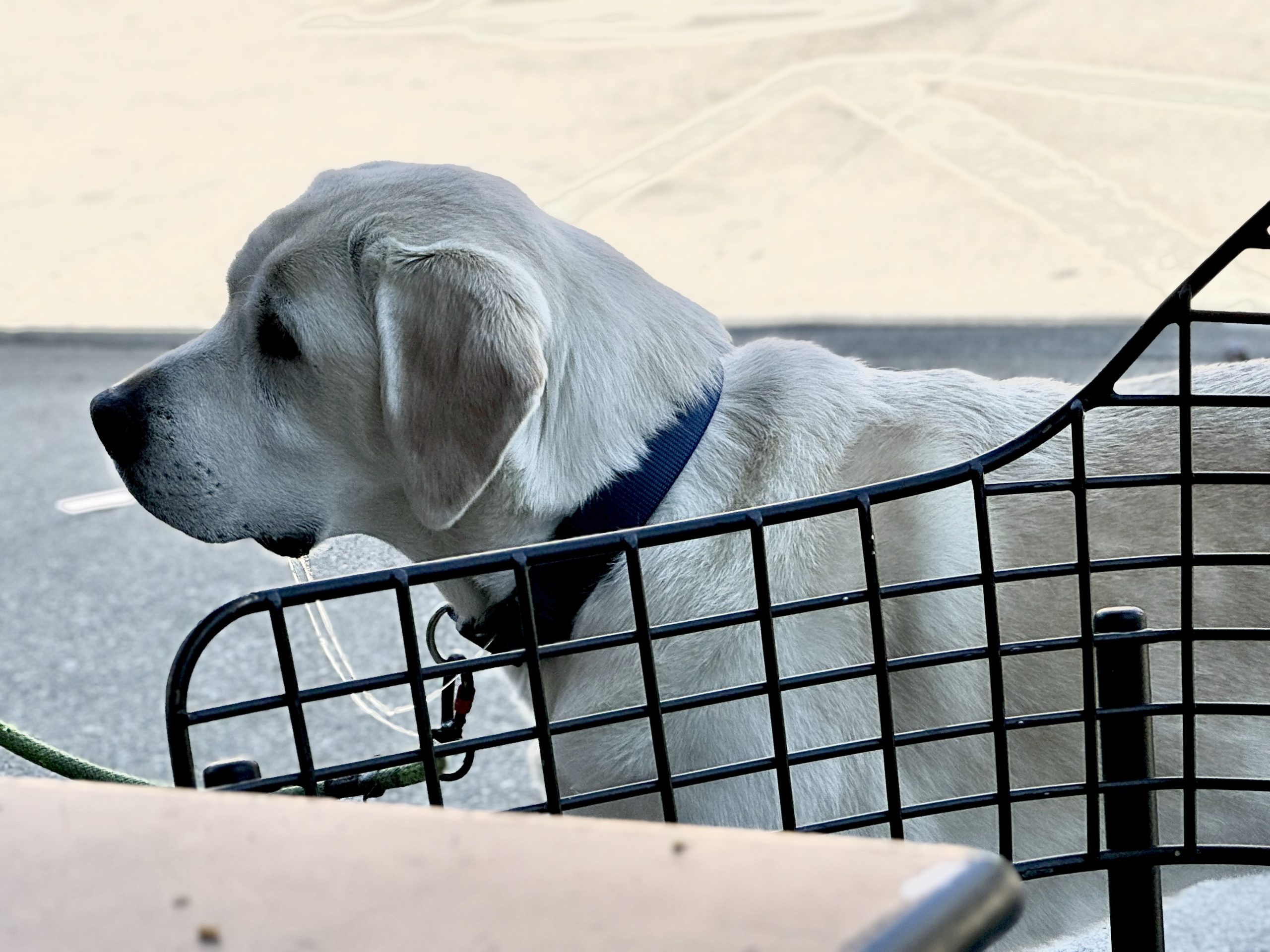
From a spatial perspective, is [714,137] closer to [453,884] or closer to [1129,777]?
[1129,777]

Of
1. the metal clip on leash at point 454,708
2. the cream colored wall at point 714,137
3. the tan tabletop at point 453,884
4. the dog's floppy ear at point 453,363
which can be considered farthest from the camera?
the cream colored wall at point 714,137

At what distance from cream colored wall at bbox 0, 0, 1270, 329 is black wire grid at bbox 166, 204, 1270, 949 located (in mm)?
3958

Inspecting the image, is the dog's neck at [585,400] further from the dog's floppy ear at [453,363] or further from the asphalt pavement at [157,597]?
the asphalt pavement at [157,597]

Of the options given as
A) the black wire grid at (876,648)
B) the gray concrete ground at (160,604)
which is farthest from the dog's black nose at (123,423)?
the black wire grid at (876,648)

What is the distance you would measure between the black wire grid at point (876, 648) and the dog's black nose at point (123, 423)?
55 cm

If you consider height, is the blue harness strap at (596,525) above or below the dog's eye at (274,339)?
below

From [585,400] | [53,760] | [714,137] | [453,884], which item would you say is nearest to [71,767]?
[53,760]

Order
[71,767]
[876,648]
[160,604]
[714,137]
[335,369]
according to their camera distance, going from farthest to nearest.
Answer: [714,137], [160,604], [335,369], [71,767], [876,648]

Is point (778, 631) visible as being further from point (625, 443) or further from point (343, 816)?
point (343, 816)

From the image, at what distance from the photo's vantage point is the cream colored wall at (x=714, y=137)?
17.5 ft

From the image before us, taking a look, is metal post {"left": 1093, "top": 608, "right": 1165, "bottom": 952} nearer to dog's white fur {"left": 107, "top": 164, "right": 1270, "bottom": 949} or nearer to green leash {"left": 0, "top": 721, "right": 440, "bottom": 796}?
dog's white fur {"left": 107, "top": 164, "right": 1270, "bottom": 949}

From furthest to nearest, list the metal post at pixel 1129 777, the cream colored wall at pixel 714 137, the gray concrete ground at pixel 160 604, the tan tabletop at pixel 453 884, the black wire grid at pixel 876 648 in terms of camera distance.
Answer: the cream colored wall at pixel 714 137, the gray concrete ground at pixel 160 604, the metal post at pixel 1129 777, the black wire grid at pixel 876 648, the tan tabletop at pixel 453 884

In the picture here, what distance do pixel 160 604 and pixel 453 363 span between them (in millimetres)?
2215

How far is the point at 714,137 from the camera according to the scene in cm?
669
